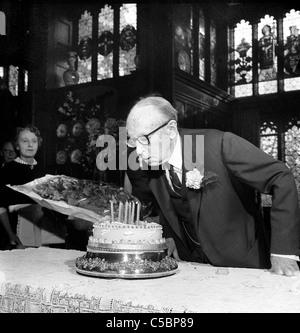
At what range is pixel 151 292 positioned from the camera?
4.25 ft

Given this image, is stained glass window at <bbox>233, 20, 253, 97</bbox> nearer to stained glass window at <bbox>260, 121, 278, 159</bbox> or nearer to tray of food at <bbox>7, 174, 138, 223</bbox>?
stained glass window at <bbox>260, 121, 278, 159</bbox>

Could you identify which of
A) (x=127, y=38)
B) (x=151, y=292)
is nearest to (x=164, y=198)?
(x=151, y=292)

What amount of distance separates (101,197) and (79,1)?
308 centimetres

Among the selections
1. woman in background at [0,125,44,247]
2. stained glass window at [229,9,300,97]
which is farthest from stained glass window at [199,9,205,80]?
woman in background at [0,125,44,247]

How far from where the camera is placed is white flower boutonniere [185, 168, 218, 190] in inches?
76.9

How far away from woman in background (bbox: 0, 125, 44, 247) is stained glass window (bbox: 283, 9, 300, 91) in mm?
Answer: 2246

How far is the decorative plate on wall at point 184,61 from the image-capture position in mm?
4109

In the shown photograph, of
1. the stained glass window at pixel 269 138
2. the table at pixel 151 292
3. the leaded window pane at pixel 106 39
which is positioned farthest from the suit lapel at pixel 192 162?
the leaded window pane at pixel 106 39

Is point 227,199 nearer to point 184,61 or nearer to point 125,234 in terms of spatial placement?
point 125,234

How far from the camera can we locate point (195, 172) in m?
1.98

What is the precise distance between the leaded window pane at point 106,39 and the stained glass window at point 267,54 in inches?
63.3

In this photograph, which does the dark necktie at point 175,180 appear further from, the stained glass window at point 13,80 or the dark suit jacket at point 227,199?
the stained glass window at point 13,80
